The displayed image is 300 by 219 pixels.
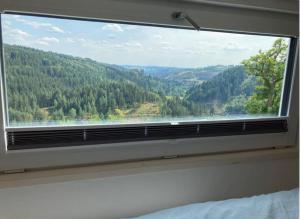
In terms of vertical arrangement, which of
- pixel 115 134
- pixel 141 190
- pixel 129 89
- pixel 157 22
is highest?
pixel 157 22

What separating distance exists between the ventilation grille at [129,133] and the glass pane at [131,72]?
37mm

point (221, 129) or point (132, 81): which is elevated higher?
point (132, 81)

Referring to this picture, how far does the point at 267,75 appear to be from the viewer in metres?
1.37

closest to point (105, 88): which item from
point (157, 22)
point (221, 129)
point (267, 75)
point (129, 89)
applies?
point (129, 89)

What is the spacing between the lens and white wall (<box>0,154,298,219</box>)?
1010mm

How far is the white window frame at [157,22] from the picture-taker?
993mm

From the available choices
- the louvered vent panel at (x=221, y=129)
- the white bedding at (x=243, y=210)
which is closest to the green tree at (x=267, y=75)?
the louvered vent panel at (x=221, y=129)


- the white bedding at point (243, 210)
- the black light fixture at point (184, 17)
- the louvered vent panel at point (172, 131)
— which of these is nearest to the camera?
the white bedding at point (243, 210)

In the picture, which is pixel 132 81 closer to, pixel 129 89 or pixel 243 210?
pixel 129 89

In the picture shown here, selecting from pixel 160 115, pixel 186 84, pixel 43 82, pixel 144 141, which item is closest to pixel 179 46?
pixel 186 84

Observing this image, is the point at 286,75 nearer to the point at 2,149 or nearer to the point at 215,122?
the point at 215,122

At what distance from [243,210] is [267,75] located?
0.69 metres

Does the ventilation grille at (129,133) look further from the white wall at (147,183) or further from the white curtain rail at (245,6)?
the white curtain rail at (245,6)

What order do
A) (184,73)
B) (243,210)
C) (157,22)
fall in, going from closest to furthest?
(243,210) → (157,22) → (184,73)
